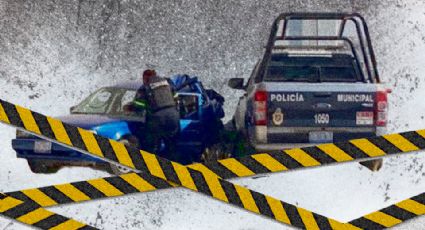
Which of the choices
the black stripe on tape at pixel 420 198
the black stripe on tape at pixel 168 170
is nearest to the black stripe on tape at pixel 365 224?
the black stripe on tape at pixel 420 198

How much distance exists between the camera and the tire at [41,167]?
835cm

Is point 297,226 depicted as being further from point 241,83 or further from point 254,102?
point 241,83

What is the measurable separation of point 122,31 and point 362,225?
31.2 ft

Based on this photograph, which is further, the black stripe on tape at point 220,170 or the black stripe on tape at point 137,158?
the black stripe on tape at point 220,170

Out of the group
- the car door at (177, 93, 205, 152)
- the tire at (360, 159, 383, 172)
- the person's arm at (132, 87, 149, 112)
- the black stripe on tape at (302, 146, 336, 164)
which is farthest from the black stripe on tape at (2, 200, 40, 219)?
the tire at (360, 159, 383, 172)

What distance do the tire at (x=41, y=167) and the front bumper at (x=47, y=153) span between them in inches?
2.2

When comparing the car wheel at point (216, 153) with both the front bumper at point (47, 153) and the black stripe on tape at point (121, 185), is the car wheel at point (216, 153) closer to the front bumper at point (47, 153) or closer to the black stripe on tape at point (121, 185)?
the front bumper at point (47, 153)

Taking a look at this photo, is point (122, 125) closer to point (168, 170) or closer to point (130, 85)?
point (130, 85)

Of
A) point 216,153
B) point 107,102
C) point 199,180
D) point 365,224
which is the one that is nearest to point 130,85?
point 107,102

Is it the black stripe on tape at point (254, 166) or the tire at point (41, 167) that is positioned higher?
the black stripe on tape at point (254, 166)

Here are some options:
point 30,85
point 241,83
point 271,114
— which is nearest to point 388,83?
point 241,83

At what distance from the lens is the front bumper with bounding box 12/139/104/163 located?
8211mm

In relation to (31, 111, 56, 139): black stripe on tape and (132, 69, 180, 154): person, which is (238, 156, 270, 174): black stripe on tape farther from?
(132, 69, 180, 154): person

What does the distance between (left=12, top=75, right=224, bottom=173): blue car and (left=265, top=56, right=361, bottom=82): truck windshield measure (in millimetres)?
932
